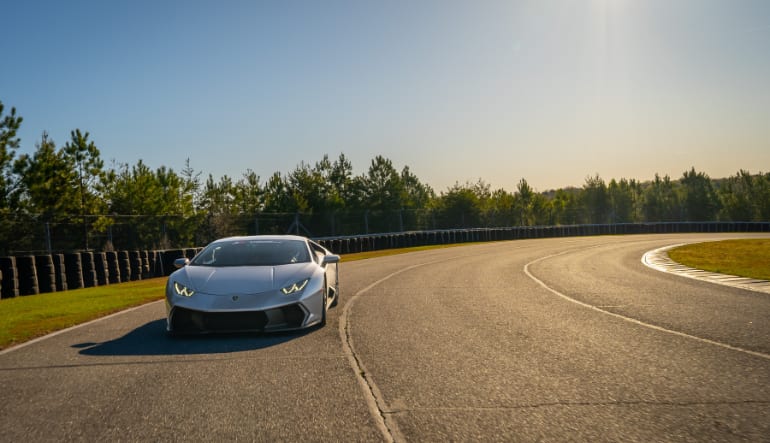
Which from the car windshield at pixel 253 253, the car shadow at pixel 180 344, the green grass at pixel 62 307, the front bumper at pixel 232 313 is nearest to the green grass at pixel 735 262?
the car windshield at pixel 253 253

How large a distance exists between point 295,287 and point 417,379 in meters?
2.95

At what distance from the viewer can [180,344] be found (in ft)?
22.6

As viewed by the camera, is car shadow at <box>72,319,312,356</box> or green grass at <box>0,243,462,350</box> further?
green grass at <box>0,243,462,350</box>

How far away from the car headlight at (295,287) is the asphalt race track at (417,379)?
1.95 ft

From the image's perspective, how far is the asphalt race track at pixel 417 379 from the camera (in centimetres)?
375

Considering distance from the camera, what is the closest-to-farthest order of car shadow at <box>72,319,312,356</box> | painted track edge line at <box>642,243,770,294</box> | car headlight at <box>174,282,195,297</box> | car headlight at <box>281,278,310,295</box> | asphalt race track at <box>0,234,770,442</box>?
asphalt race track at <box>0,234,770,442</box> → car shadow at <box>72,319,312,356</box> → car headlight at <box>174,282,195,297</box> → car headlight at <box>281,278,310,295</box> → painted track edge line at <box>642,243,770,294</box>

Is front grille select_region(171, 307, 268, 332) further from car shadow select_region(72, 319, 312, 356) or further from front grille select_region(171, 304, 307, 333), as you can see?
car shadow select_region(72, 319, 312, 356)

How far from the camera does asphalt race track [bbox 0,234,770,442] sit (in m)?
3.75

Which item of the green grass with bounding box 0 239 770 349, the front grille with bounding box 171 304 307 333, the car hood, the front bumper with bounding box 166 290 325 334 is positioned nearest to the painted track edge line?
the green grass with bounding box 0 239 770 349

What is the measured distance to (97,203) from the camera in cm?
5416

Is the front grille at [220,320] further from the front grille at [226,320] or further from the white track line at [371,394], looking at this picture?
the white track line at [371,394]

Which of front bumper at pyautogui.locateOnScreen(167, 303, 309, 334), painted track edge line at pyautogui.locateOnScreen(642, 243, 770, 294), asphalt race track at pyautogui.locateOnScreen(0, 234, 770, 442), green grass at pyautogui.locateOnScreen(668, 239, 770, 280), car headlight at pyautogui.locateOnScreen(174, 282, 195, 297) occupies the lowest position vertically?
green grass at pyautogui.locateOnScreen(668, 239, 770, 280)

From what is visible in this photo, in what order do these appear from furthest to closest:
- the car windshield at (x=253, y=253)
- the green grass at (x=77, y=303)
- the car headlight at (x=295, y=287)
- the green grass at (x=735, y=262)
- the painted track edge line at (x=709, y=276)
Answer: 1. the green grass at (x=735, y=262)
2. the painted track edge line at (x=709, y=276)
3. the green grass at (x=77, y=303)
4. the car windshield at (x=253, y=253)
5. the car headlight at (x=295, y=287)

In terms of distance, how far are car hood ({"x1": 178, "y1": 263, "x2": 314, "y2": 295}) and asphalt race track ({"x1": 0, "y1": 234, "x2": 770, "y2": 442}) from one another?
0.65m
